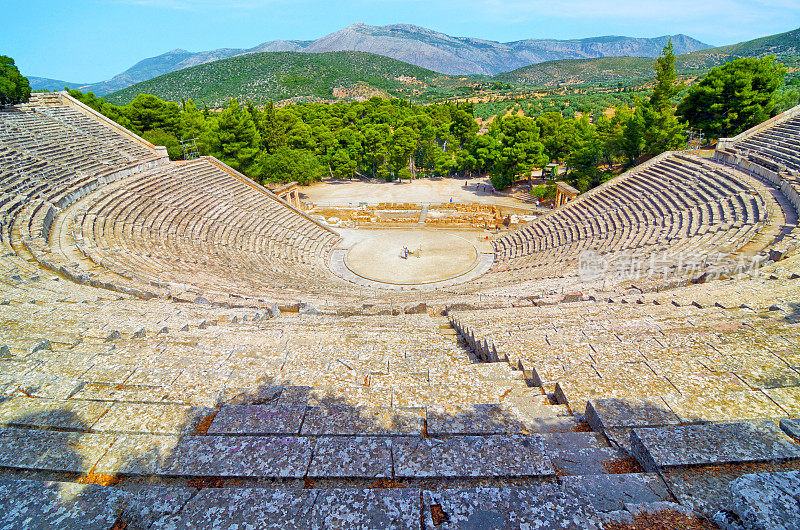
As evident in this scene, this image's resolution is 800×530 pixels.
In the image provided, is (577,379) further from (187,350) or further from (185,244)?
(185,244)

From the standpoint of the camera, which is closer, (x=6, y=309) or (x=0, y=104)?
(x=6, y=309)

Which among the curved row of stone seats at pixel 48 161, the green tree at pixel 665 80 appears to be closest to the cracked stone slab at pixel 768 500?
the curved row of stone seats at pixel 48 161

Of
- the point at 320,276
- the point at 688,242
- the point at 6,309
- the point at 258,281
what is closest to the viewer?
the point at 6,309

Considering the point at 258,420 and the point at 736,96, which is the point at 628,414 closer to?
the point at 258,420

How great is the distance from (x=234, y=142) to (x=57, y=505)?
Result: 34.2 metres

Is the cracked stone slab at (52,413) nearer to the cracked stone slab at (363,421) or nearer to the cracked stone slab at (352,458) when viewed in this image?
the cracked stone slab at (363,421)

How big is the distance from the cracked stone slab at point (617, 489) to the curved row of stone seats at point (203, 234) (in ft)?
38.8

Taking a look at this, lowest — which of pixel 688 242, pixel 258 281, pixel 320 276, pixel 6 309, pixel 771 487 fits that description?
pixel 320 276

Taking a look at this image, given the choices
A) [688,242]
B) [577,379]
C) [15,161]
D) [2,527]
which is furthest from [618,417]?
[15,161]

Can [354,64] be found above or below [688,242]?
above

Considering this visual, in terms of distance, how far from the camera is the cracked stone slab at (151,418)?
3969 millimetres

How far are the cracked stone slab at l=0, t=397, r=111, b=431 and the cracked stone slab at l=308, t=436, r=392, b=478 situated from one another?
247 centimetres

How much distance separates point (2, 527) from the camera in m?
2.41

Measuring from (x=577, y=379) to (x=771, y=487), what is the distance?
2697 mm
